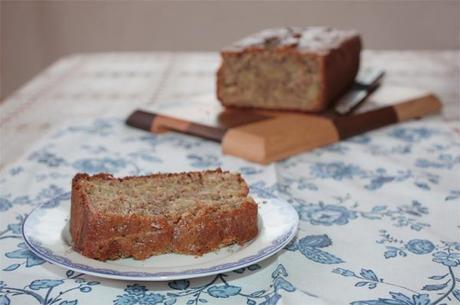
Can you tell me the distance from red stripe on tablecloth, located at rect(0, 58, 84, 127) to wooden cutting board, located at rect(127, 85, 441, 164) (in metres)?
0.42

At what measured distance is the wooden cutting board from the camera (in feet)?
5.90

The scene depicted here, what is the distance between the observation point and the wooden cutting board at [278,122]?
180cm

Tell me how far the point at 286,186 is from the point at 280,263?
0.45m

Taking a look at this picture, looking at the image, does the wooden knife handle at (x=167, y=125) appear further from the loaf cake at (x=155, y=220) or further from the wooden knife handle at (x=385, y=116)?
the loaf cake at (x=155, y=220)

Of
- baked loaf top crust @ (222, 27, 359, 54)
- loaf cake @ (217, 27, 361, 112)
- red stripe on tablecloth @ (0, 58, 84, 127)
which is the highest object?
baked loaf top crust @ (222, 27, 359, 54)

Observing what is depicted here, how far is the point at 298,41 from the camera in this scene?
2100mm

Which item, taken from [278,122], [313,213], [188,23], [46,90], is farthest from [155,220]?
[188,23]

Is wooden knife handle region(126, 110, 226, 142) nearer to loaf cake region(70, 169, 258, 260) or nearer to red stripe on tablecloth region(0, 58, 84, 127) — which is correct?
red stripe on tablecloth region(0, 58, 84, 127)

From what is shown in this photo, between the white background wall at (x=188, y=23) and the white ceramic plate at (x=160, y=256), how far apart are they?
132 inches

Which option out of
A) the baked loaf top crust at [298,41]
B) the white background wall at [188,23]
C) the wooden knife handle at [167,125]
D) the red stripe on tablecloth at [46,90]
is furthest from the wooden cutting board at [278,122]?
the white background wall at [188,23]

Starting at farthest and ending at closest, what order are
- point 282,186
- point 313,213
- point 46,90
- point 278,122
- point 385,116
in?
point 46,90 → point 385,116 → point 278,122 → point 282,186 → point 313,213

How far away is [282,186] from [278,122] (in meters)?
0.37

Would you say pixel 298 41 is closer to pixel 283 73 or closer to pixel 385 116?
pixel 283 73

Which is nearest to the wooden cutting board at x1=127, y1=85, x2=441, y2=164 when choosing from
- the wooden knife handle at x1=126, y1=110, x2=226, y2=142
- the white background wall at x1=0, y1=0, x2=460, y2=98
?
the wooden knife handle at x1=126, y1=110, x2=226, y2=142
